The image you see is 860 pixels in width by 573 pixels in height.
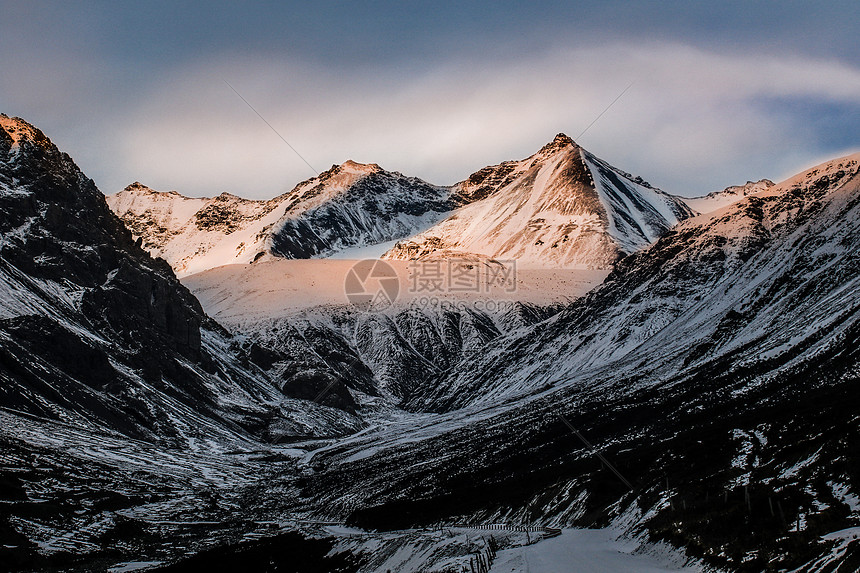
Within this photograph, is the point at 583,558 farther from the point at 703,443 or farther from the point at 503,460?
the point at 503,460

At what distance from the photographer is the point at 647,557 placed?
1665 inches

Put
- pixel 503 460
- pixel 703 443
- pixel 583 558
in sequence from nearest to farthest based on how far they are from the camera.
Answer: pixel 583 558, pixel 703 443, pixel 503 460

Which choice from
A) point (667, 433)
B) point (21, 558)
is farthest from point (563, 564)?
point (667, 433)

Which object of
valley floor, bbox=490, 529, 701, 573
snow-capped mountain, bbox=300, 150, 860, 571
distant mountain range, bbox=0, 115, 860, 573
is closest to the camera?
valley floor, bbox=490, 529, 701, 573

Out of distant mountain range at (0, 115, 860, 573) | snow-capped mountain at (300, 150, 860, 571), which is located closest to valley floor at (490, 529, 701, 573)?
distant mountain range at (0, 115, 860, 573)

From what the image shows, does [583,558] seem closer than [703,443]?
Yes

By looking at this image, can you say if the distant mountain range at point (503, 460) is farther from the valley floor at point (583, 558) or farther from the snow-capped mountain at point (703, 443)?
the valley floor at point (583, 558)

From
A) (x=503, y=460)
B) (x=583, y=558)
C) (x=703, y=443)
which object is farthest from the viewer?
(x=503, y=460)

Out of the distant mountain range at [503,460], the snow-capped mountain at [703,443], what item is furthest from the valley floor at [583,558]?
the snow-capped mountain at [703,443]

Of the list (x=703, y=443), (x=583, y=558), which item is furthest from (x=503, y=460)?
(x=583, y=558)

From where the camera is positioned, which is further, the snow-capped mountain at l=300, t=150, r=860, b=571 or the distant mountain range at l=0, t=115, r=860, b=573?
the distant mountain range at l=0, t=115, r=860, b=573

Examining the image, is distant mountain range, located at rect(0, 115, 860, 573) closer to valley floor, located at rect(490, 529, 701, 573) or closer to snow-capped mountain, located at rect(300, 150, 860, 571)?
snow-capped mountain, located at rect(300, 150, 860, 571)

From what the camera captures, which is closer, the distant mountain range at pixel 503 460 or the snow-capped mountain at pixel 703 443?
the snow-capped mountain at pixel 703 443

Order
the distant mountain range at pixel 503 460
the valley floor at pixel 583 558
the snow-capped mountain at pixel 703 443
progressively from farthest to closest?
the distant mountain range at pixel 503 460
the snow-capped mountain at pixel 703 443
the valley floor at pixel 583 558
